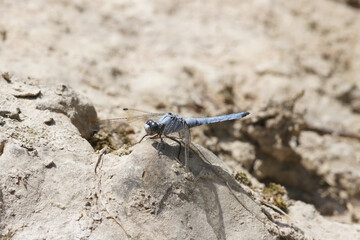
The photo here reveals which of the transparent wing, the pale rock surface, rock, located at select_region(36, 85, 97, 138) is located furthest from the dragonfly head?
rock, located at select_region(36, 85, 97, 138)

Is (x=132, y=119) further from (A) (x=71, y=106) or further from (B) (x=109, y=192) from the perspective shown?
(B) (x=109, y=192)

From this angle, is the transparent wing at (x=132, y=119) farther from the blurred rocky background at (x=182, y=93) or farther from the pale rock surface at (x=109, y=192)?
the pale rock surface at (x=109, y=192)

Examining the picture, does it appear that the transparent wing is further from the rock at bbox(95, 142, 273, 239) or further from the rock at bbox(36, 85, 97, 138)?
the rock at bbox(95, 142, 273, 239)

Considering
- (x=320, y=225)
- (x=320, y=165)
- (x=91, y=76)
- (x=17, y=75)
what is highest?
(x=17, y=75)

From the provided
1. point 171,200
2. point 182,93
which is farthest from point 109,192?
point 182,93

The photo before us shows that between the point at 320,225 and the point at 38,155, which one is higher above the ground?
the point at 38,155

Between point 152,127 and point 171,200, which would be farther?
point 152,127

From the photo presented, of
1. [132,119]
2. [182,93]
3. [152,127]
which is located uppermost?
[152,127]

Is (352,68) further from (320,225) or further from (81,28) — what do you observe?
(81,28)

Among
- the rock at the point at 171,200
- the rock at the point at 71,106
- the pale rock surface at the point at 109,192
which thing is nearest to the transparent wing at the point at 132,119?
the rock at the point at 71,106

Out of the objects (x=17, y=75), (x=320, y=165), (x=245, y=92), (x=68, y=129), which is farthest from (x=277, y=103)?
(x=17, y=75)

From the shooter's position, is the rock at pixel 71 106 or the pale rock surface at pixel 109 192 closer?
the pale rock surface at pixel 109 192
